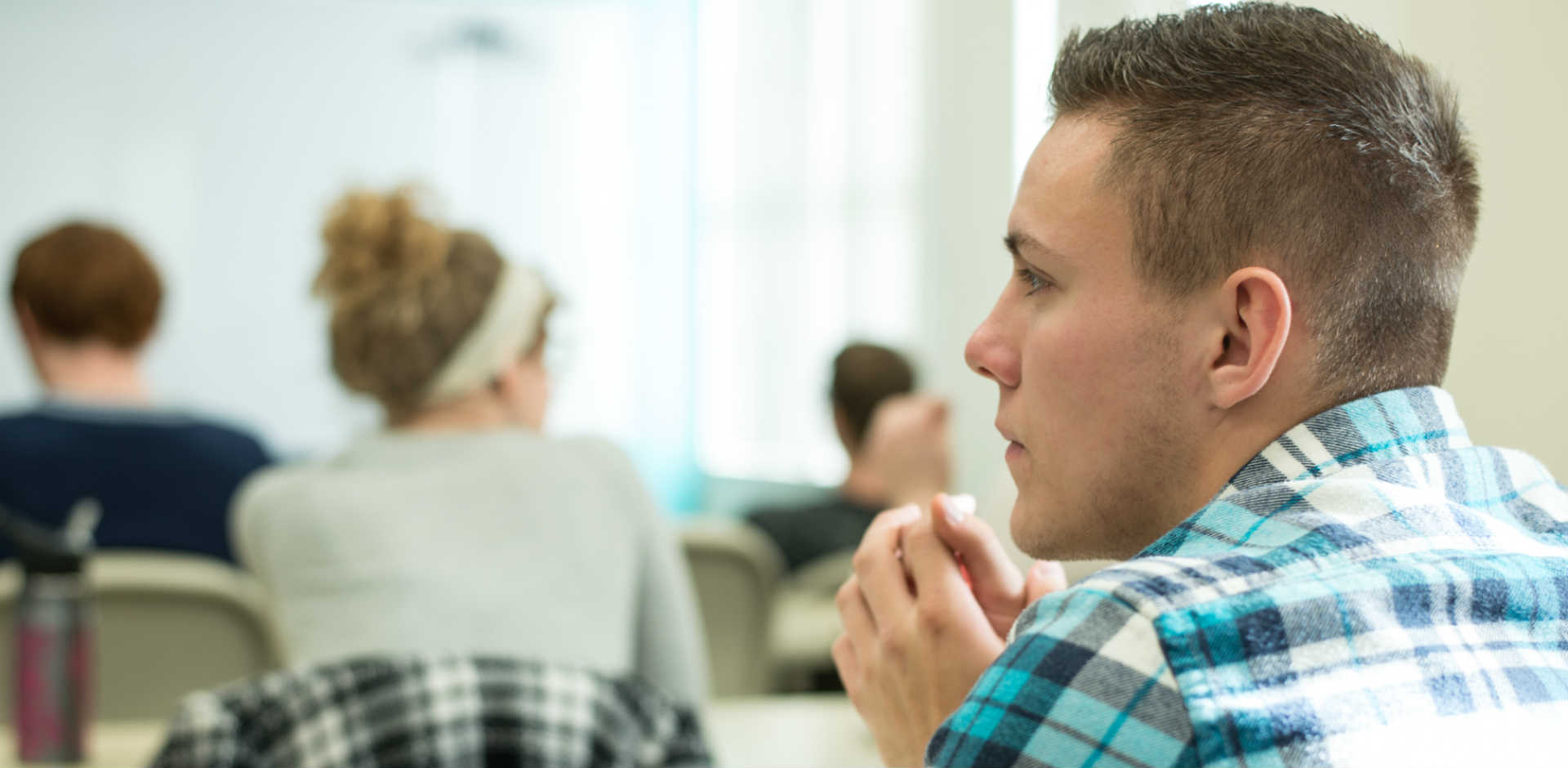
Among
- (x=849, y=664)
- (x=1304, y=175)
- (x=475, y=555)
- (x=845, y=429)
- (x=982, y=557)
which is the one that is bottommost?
(x=845, y=429)

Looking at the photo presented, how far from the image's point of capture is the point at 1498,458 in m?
0.71

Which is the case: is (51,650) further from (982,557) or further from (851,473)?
(851,473)

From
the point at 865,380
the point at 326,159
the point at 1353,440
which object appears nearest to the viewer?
the point at 1353,440

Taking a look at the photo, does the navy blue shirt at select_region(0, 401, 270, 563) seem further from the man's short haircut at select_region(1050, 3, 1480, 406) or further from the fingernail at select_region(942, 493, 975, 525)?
the man's short haircut at select_region(1050, 3, 1480, 406)

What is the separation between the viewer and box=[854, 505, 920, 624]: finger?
0.87 meters

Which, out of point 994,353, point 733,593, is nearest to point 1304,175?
point 994,353

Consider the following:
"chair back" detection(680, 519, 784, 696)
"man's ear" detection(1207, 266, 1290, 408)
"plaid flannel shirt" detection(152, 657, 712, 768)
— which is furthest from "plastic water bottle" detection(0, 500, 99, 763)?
"man's ear" detection(1207, 266, 1290, 408)

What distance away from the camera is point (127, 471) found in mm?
2674

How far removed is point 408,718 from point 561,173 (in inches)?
198

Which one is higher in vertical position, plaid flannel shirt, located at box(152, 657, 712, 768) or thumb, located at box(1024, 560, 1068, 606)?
thumb, located at box(1024, 560, 1068, 606)

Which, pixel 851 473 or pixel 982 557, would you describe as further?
pixel 851 473

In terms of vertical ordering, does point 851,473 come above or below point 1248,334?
below

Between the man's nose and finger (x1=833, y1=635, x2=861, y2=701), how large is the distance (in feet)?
0.77

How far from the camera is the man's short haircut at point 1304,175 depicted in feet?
2.27
